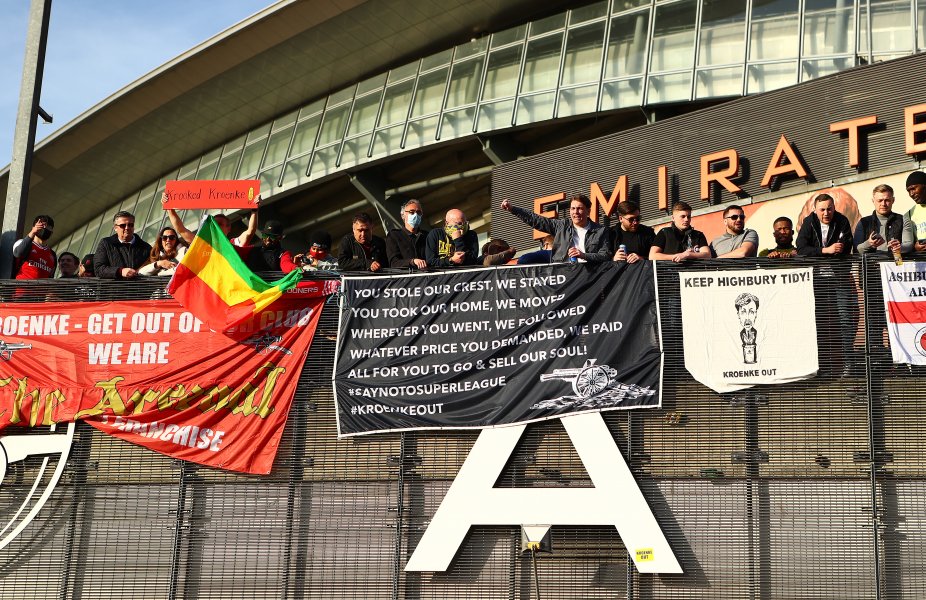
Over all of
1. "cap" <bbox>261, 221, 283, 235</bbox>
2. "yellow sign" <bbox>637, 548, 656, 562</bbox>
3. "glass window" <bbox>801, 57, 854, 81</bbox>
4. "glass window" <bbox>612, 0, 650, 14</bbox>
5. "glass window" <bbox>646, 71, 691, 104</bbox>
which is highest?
"glass window" <bbox>612, 0, 650, 14</bbox>

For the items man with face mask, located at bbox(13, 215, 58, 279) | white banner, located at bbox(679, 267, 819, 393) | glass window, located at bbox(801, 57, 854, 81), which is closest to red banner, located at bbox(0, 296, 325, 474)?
man with face mask, located at bbox(13, 215, 58, 279)

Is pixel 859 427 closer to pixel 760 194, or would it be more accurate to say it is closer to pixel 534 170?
pixel 760 194

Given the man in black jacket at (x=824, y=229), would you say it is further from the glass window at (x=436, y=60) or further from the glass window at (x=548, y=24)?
the glass window at (x=436, y=60)

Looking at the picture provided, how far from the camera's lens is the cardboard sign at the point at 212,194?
33.1ft

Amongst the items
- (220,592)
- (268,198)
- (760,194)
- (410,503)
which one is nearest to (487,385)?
(410,503)

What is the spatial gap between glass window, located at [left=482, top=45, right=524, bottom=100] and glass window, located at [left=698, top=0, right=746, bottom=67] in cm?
543

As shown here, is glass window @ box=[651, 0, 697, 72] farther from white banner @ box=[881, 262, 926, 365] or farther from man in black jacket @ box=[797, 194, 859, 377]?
white banner @ box=[881, 262, 926, 365]

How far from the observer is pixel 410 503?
935 centimetres

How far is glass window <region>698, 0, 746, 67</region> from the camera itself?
2378 centimetres

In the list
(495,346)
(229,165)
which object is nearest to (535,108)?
(229,165)

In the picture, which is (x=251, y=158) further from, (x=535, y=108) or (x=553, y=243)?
(x=553, y=243)

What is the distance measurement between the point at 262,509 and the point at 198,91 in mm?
26035

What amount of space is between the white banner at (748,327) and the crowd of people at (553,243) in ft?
1.27

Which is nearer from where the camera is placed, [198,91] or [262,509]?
[262,509]
